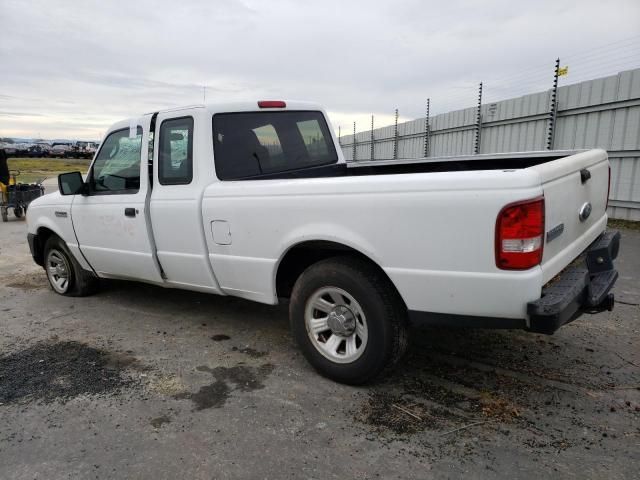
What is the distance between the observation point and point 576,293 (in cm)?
267

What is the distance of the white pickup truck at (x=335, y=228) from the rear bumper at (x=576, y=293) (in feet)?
0.04

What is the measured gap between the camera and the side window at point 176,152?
152 inches

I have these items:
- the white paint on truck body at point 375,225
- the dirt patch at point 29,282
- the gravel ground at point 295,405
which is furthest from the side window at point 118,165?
the dirt patch at point 29,282

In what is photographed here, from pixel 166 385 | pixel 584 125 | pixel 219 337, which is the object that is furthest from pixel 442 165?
pixel 584 125

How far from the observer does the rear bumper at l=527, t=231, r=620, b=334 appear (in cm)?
245

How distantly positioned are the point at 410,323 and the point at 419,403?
19.2 inches

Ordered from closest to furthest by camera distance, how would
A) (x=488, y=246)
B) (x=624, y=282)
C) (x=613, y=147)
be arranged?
1. (x=488, y=246)
2. (x=624, y=282)
3. (x=613, y=147)

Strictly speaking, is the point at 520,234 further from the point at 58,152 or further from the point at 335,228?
the point at 58,152

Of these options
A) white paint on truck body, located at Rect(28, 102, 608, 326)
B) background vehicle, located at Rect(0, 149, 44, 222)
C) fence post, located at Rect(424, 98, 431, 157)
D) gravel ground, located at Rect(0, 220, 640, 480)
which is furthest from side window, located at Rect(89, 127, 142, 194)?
fence post, located at Rect(424, 98, 431, 157)

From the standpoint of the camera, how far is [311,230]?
3051mm

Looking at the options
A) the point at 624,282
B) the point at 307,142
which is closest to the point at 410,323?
the point at 307,142

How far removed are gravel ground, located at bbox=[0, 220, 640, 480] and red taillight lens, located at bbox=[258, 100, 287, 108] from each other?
197cm

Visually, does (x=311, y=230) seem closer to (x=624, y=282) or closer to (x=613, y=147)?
(x=624, y=282)

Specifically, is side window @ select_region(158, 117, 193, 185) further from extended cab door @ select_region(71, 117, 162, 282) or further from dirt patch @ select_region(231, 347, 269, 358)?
dirt patch @ select_region(231, 347, 269, 358)
